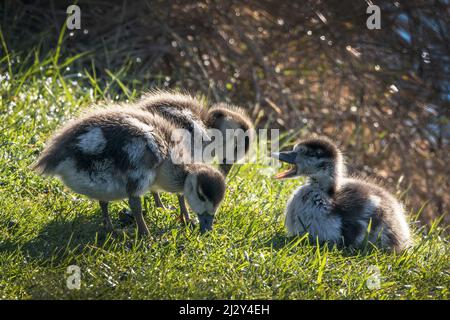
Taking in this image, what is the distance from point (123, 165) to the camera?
476cm

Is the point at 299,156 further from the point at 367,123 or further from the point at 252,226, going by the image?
the point at 367,123

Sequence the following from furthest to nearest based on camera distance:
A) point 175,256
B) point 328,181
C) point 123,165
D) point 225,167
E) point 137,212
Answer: point 225,167
point 328,181
point 137,212
point 123,165
point 175,256

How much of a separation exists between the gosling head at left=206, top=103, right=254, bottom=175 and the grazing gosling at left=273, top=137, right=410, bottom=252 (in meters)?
0.73

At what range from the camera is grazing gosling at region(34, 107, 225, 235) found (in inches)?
187

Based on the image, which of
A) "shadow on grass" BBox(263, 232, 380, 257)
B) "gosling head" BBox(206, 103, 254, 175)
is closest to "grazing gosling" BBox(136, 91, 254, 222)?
"gosling head" BBox(206, 103, 254, 175)

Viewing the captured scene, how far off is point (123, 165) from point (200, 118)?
4.86 ft

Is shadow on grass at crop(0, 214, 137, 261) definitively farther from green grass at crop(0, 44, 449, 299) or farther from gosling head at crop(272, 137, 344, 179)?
gosling head at crop(272, 137, 344, 179)

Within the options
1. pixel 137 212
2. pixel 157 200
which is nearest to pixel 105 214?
pixel 137 212

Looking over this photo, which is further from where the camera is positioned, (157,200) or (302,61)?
(302,61)

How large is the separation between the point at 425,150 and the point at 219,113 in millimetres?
3298

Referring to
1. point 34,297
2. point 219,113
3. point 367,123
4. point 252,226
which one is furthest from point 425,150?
point 34,297

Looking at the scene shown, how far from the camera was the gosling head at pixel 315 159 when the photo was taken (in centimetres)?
550

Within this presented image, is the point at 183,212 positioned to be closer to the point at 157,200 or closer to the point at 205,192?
the point at 157,200

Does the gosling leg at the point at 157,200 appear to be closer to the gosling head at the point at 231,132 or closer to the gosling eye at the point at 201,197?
the gosling eye at the point at 201,197
